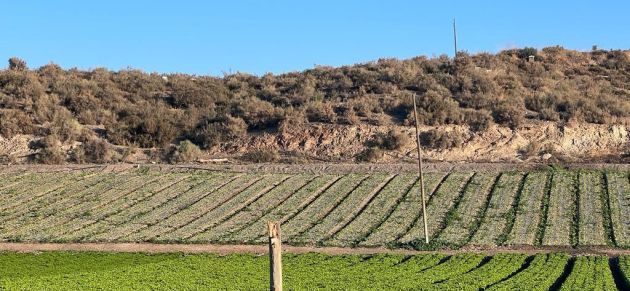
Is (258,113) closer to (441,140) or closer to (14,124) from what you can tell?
(441,140)

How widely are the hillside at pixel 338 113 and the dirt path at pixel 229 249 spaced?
56.7 feet

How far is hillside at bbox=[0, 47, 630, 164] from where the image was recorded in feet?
160

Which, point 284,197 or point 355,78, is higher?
point 355,78

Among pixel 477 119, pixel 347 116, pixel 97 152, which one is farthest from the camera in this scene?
pixel 347 116

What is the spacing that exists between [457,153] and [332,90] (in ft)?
48.1

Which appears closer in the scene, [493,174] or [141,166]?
[493,174]

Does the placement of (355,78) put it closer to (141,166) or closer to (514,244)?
(141,166)

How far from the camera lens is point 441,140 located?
4834 cm

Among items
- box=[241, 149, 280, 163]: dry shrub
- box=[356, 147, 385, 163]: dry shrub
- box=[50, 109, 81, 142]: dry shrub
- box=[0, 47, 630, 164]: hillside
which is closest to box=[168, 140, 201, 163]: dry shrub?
box=[0, 47, 630, 164]: hillside

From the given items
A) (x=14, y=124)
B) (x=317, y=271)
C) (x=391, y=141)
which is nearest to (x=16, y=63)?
(x=14, y=124)

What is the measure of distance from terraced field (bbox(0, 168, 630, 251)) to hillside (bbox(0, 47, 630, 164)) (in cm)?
606

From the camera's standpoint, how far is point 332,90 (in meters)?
60.6

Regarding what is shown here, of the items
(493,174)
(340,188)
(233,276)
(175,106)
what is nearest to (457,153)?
(493,174)

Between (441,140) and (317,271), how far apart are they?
24.2 metres
